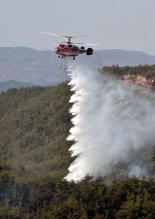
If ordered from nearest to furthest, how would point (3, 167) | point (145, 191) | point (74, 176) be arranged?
point (145, 191) → point (74, 176) → point (3, 167)

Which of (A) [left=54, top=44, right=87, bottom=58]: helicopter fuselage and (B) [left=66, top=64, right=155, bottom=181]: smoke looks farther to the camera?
(B) [left=66, top=64, right=155, bottom=181]: smoke

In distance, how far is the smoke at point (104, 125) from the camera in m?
100

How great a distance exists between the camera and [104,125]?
→ 375 feet

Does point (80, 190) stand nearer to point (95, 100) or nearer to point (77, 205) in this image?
point (77, 205)

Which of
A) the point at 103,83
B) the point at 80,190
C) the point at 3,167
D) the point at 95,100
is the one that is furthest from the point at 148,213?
the point at 103,83

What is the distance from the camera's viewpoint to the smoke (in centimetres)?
10025

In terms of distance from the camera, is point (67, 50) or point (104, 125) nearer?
point (67, 50)

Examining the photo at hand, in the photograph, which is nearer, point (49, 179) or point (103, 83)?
point (49, 179)

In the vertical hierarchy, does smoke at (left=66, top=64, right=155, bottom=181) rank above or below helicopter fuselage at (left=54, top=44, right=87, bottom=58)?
below

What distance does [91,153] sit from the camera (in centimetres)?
9875

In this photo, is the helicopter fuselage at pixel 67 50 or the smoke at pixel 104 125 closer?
the helicopter fuselage at pixel 67 50

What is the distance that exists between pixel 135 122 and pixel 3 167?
26.8 m

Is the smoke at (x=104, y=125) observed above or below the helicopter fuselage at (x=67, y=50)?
below

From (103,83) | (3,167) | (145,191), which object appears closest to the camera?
(145,191)
